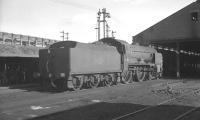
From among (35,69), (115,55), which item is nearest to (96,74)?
(115,55)

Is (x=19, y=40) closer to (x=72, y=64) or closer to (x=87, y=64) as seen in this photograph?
(x=87, y=64)

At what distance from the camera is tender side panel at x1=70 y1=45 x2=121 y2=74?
1706 centimetres

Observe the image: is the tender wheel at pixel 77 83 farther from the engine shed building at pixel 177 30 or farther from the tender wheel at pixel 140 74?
the engine shed building at pixel 177 30

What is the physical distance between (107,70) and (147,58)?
24.3 feet

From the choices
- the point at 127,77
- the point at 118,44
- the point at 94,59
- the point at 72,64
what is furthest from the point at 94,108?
the point at 127,77

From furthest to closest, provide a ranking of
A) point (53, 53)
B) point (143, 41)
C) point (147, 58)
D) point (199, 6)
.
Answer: point (143, 41), point (199, 6), point (147, 58), point (53, 53)

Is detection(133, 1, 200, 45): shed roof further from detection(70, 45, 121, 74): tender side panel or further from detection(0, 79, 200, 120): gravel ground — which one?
detection(0, 79, 200, 120): gravel ground

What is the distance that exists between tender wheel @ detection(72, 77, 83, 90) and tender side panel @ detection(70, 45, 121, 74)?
0.47 meters

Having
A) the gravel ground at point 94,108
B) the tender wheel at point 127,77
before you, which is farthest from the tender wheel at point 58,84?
the tender wheel at point 127,77

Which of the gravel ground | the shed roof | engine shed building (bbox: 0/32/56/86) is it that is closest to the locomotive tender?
the gravel ground

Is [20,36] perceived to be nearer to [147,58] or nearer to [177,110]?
[147,58]

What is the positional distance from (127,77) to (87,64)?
6.11m

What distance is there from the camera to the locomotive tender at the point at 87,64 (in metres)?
16.9

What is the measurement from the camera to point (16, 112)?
1045 cm
